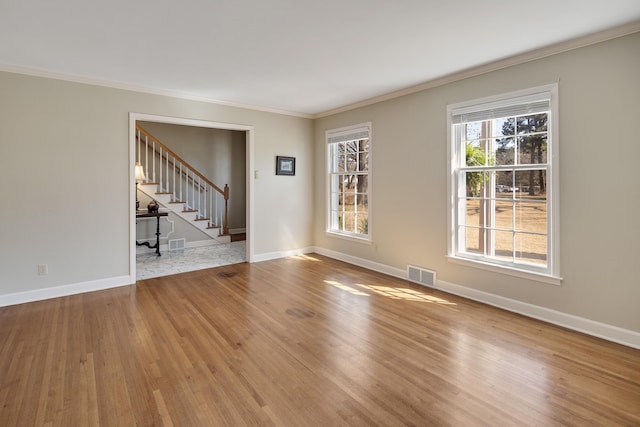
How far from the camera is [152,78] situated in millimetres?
3990

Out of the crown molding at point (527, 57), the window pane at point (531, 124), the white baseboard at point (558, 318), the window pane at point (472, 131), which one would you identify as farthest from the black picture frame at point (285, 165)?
the window pane at point (531, 124)

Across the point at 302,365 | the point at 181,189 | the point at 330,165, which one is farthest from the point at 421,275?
the point at 181,189

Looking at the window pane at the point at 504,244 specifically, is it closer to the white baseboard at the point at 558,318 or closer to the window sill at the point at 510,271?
the window sill at the point at 510,271

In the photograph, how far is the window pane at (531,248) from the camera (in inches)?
128

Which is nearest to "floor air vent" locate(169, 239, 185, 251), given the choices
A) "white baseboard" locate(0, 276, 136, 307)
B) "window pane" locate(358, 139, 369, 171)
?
"white baseboard" locate(0, 276, 136, 307)

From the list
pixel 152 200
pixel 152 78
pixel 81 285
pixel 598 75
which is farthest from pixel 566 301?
pixel 152 200

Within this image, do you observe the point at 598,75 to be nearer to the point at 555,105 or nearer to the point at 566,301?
the point at 555,105

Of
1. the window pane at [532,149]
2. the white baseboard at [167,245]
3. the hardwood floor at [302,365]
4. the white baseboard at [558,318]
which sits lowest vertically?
the hardwood floor at [302,365]

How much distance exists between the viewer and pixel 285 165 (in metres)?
5.89

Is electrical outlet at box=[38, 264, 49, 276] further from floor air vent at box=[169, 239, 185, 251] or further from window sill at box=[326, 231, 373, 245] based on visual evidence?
window sill at box=[326, 231, 373, 245]

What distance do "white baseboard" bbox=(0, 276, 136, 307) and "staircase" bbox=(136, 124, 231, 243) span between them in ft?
8.45

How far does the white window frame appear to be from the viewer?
511 centimetres

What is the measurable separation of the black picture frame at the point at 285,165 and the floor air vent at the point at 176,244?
110 inches

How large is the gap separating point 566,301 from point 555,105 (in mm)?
1859
